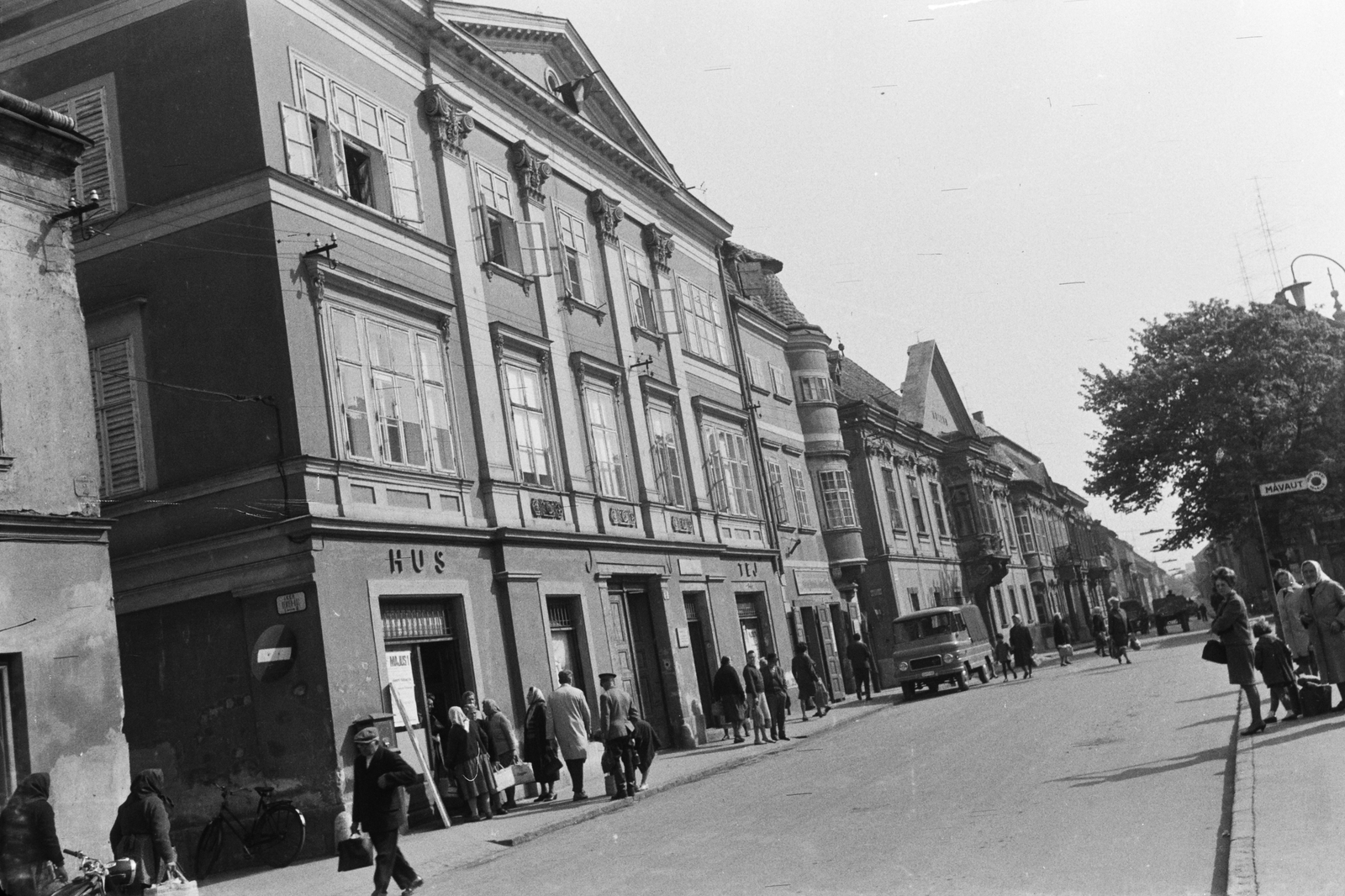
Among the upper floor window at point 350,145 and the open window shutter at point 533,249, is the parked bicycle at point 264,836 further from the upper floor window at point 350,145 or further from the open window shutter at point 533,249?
the open window shutter at point 533,249

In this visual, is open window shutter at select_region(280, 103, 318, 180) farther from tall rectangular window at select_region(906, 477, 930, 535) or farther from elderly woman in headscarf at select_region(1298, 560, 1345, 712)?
tall rectangular window at select_region(906, 477, 930, 535)

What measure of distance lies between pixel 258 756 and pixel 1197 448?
40077 millimetres

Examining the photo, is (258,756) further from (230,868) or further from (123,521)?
(123,521)

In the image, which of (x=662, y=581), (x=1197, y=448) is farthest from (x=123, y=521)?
(x=1197, y=448)

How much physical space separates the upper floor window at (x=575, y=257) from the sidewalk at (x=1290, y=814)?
627 inches

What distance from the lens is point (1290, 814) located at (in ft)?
28.8

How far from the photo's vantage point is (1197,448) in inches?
1855

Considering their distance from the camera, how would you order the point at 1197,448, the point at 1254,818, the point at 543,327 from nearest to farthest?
the point at 1254,818
the point at 543,327
the point at 1197,448

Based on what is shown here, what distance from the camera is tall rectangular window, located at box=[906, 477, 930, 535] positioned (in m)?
50.4

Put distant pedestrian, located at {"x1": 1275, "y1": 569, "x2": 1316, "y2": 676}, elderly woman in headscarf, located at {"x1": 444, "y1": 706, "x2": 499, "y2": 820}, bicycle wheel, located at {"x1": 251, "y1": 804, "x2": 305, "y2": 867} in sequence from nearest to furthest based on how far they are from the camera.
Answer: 1. distant pedestrian, located at {"x1": 1275, "y1": 569, "x2": 1316, "y2": 676}
2. bicycle wheel, located at {"x1": 251, "y1": 804, "x2": 305, "y2": 867}
3. elderly woman in headscarf, located at {"x1": 444, "y1": 706, "x2": 499, "y2": 820}

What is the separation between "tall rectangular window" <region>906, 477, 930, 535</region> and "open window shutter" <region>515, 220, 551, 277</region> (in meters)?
29.1

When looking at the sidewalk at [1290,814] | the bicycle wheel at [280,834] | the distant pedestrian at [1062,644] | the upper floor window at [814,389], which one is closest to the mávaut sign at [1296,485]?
the sidewalk at [1290,814]

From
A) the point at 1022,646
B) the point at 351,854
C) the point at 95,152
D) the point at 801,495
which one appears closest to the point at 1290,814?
the point at 351,854

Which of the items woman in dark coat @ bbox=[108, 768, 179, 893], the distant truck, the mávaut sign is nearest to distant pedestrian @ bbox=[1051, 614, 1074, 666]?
the mávaut sign
